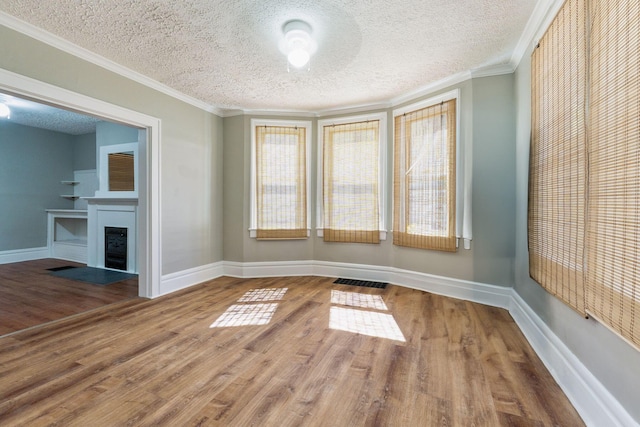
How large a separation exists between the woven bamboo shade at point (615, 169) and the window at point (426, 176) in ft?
5.73

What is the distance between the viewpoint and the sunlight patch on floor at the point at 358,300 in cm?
302

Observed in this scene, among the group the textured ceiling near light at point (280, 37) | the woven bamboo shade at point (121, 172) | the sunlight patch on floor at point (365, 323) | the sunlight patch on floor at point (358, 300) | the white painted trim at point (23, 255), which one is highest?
the textured ceiling near light at point (280, 37)

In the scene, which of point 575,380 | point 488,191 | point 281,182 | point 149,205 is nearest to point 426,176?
point 488,191

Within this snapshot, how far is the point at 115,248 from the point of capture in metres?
4.69

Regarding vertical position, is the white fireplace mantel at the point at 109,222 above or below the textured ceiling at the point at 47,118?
below

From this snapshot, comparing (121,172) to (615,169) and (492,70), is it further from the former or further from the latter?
(615,169)

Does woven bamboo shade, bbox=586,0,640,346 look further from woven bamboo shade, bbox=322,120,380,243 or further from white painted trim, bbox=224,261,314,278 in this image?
white painted trim, bbox=224,261,314,278

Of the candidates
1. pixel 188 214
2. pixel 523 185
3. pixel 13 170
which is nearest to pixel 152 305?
pixel 188 214

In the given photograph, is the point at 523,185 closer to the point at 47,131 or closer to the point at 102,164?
the point at 102,164

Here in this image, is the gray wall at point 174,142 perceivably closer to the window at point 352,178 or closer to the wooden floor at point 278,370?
the wooden floor at point 278,370

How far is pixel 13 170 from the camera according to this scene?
5277 mm

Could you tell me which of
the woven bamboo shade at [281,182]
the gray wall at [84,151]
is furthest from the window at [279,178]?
the gray wall at [84,151]

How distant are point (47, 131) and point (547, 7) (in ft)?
26.7

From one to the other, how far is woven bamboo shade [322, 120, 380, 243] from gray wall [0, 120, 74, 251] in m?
5.88
